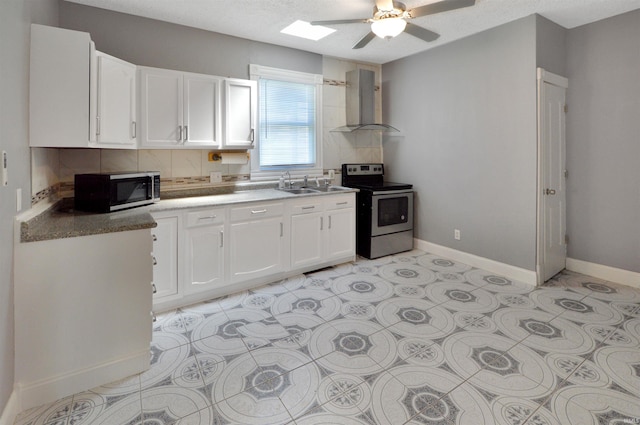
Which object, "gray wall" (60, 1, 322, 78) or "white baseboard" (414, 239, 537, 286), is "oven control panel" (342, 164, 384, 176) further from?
"gray wall" (60, 1, 322, 78)

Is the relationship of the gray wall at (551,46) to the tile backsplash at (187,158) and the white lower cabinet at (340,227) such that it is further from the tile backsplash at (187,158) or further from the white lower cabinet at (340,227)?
the white lower cabinet at (340,227)

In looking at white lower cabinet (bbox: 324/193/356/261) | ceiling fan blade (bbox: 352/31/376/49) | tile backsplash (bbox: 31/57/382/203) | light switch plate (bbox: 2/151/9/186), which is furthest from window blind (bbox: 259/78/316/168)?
light switch plate (bbox: 2/151/9/186)

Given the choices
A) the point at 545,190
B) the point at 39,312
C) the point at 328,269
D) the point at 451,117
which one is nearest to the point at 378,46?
the point at 451,117

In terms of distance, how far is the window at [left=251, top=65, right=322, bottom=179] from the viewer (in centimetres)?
399

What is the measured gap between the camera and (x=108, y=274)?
196 centimetres

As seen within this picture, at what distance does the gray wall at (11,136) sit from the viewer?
1577 millimetres

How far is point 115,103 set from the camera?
2.57 metres

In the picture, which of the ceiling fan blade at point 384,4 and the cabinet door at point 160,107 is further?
the cabinet door at point 160,107

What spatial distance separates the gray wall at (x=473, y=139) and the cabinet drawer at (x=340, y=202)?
113 cm

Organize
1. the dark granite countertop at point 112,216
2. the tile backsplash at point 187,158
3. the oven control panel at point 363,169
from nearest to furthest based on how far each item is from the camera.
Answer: the dark granite countertop at point 112,216, the tile backsplash at point 187,158, the oven control panel at point 363,169

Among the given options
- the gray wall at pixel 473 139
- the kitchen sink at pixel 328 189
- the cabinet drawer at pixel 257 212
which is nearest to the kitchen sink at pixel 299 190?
the kitchen sink at pixel 328 189

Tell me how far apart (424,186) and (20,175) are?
4.06 meters

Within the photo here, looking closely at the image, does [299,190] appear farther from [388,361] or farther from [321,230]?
[388,361]

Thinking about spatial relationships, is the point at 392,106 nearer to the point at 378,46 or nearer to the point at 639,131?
the point at 378,46
